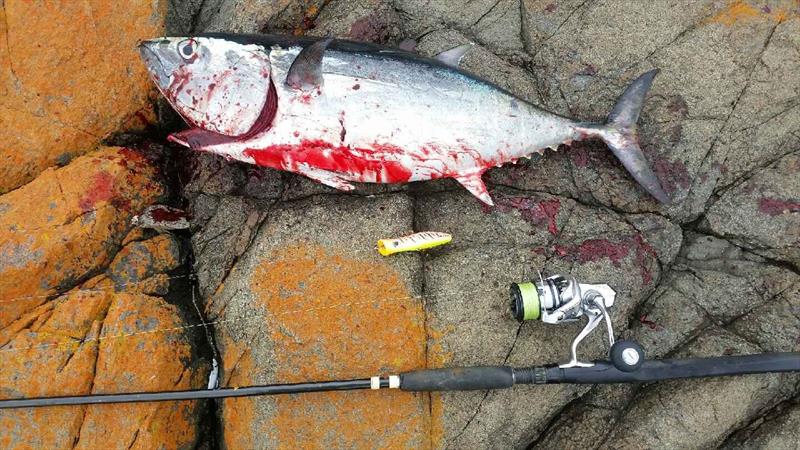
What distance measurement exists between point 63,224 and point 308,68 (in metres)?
1.81

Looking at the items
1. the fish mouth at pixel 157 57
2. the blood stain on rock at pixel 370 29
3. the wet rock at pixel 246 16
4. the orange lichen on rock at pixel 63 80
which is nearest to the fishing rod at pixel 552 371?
the orange lichen on rock at pixel 63 80

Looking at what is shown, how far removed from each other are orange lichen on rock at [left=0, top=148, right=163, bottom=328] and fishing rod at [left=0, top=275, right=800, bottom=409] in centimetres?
73

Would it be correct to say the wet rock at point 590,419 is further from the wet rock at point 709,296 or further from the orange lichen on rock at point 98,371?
the orange lichen on rock at point 98,371

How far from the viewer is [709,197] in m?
3.70

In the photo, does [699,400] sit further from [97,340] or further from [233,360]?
[97,340]

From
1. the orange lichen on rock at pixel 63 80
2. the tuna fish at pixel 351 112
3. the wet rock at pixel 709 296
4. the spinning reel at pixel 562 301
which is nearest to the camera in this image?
the spinning reel at pixel 562 301

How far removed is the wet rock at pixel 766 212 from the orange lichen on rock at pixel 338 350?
6.91ft

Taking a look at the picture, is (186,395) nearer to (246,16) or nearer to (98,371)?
(98,371)

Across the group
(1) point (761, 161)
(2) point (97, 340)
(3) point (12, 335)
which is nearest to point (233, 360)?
(2) point (97, 340)

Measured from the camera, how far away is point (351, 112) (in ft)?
11.2

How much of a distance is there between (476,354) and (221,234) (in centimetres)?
180

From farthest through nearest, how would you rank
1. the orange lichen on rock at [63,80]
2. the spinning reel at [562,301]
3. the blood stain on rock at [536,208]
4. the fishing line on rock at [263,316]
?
the orange lichen on rock at [63,80], the blood stain on rock at [536,208], the fishing line on rock at [263,316], the spinning reel at [562,301]

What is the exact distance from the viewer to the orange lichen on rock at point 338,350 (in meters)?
3.26

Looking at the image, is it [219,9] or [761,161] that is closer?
[761,161]
